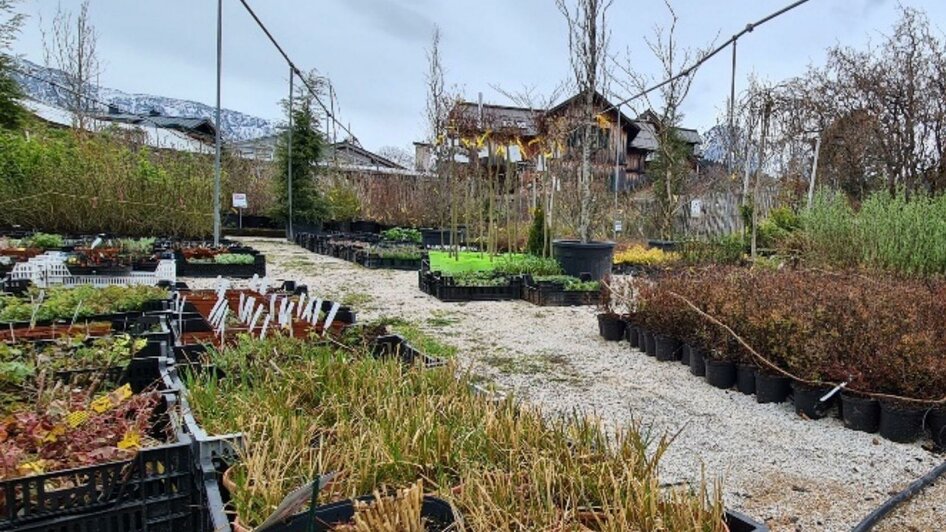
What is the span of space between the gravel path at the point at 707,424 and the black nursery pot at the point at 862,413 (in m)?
0.07

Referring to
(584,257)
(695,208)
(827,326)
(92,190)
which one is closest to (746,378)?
(827,326)

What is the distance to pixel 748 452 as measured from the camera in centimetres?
295

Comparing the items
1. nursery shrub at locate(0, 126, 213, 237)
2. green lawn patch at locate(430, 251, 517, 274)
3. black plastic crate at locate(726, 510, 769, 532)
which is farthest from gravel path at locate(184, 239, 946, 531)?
nursery shrub at locate(0, 126, 213, 237)

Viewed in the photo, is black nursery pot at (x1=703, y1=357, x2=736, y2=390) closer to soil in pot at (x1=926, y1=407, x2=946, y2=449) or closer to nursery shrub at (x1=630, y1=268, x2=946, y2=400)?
nursery shrub at (x1=630, y1=268, x2=946, y2=400)

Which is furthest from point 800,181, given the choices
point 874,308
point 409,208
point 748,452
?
point 748,452

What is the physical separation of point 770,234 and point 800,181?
708 cm

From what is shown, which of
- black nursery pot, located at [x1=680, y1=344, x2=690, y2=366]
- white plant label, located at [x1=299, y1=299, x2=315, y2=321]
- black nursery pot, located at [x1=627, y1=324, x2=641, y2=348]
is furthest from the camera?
black nursery pot, located at [x1=627, y1=324, x2=641, y2=348]

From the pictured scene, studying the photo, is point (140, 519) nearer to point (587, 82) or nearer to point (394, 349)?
point (394, 349)

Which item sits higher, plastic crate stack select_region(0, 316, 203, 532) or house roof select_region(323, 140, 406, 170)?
house roof select_region(323, 140, 406, 170)

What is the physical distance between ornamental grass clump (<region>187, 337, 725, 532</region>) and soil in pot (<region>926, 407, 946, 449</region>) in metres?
2.30

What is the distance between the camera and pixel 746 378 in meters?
3.93

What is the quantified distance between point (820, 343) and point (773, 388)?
45 cm

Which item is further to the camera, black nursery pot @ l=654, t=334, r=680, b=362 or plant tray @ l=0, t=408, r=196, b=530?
black nursery pot @ l=654, t=334, r=680, b=362

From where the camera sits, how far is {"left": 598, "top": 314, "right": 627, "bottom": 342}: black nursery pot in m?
5.40
